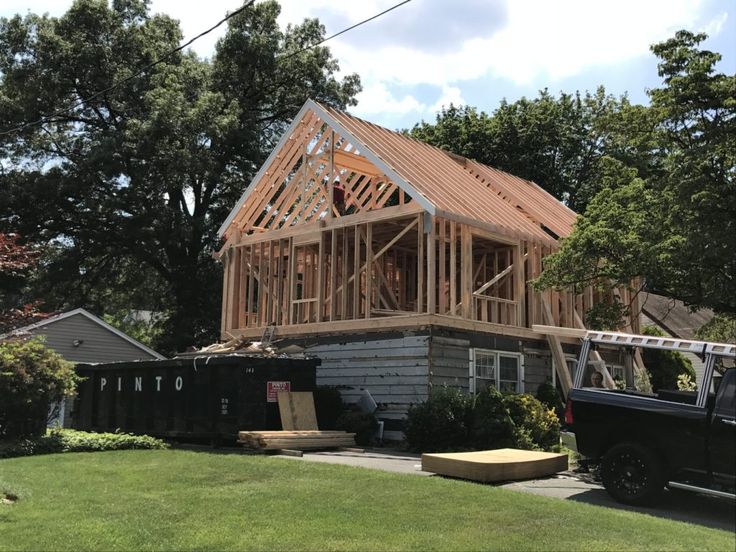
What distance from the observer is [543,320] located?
18766 mm

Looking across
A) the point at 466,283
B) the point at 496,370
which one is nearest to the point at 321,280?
the point at 466,283

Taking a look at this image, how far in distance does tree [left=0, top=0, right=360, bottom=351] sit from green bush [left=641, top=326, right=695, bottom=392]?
60.9 feet

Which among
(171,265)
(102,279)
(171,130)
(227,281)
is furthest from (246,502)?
(102,279)

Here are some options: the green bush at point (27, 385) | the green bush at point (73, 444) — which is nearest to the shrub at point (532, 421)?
the green bush at point (73, 444)

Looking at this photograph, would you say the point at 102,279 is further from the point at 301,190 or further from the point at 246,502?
the point at 246,502

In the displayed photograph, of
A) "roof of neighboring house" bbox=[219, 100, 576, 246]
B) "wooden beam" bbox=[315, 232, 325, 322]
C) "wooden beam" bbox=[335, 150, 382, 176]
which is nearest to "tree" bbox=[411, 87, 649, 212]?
"roof of neighboring house" bbox=[219, 100, 576, 246]

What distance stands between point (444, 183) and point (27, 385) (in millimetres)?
10766

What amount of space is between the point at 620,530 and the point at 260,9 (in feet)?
104

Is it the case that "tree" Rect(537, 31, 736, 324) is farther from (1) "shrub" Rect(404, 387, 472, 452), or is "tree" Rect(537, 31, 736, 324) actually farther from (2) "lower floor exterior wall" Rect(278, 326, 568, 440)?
(1) "shrub" Rect(404, 387, 472, 452)

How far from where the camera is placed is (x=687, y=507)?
27.5 ft

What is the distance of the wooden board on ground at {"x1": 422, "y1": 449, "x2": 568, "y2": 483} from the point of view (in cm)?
973

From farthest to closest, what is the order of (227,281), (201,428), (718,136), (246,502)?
→ (227,281)
(201,428)
(718,136)
(246,502)

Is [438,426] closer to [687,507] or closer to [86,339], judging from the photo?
[687,507]

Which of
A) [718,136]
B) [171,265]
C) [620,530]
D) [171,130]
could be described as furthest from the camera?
[171,265]
